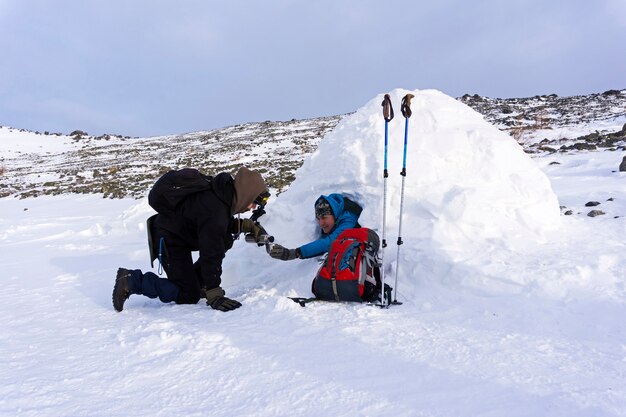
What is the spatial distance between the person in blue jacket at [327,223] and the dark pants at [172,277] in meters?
0.80

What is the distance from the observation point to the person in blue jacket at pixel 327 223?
13.7ft

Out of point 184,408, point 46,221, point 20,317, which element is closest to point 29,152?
point 46,221

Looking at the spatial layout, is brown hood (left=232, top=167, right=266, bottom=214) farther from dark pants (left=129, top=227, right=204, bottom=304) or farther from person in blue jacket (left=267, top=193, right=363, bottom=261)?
dark pants (left=129, top=227, right=204, bottom=304)

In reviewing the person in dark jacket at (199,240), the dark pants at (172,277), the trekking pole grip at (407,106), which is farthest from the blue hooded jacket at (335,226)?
the trekking pole grip at (407,106)

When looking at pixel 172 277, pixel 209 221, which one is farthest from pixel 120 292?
pixel 209 221

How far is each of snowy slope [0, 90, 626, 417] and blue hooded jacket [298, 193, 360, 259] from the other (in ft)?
0.80

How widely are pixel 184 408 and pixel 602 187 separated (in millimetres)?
6988

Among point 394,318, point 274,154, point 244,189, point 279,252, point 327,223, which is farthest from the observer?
point 274,154

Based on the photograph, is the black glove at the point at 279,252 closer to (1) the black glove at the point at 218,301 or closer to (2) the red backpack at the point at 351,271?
(2) the red backpack at the point at 351,271

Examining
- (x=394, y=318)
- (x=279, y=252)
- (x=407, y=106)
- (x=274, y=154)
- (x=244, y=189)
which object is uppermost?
(x=274, y=154)

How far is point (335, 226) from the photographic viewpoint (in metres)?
4.60

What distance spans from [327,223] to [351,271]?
860mm

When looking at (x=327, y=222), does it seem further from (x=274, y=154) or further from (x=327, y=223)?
(x=274, y=154)

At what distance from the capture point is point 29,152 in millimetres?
39844
